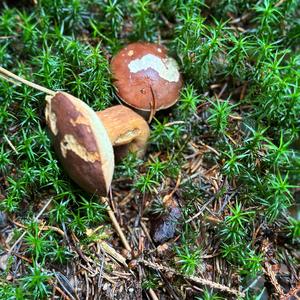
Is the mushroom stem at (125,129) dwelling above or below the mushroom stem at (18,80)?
below

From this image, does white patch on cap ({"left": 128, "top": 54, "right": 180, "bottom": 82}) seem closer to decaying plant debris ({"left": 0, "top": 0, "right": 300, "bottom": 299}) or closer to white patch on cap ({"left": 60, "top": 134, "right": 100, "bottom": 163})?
decaying plant debris ({"left": 0, "top": 0, "right": 300, "bottom": 299})

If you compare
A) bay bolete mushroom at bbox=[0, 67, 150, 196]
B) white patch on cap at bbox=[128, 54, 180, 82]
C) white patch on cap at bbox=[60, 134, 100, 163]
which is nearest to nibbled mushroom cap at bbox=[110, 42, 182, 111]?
white patch on cap at bbox=[128, 54, 180, 82]

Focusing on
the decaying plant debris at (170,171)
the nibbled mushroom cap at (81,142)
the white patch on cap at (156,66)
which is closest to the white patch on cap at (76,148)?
the nibbled mushroom cap at (81,142)

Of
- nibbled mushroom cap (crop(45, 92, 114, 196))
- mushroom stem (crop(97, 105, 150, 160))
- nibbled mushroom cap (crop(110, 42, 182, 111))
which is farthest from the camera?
nibbled mushroom cap (crop(110, 42, 182, 111))

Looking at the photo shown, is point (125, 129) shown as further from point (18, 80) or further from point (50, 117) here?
point (18, 80)

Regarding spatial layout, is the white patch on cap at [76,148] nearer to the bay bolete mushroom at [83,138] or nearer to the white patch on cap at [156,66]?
the bay bolete mushroom at [83,138]

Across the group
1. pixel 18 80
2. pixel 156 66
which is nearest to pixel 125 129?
pixel 156 66

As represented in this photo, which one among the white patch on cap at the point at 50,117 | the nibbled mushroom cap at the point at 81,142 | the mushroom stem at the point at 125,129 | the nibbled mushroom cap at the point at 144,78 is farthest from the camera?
the nibbled mushroom cap at the point at 144,78
